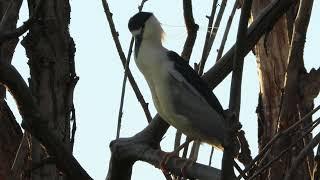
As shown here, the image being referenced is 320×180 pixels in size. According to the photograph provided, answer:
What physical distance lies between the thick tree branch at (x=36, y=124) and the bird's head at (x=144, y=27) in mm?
1346

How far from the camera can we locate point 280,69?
197 inches

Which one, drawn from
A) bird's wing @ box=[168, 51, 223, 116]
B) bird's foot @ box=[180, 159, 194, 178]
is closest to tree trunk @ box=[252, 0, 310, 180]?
bird's wing @ box=[168, 51, 223, 116]

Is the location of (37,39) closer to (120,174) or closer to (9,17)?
(9,17)

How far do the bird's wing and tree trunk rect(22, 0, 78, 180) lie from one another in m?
0.63

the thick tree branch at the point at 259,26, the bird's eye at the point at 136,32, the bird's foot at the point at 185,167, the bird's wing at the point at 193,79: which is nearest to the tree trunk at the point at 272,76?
the bird's wing at the point at 193,79

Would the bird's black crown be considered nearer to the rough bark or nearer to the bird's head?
the bird's head

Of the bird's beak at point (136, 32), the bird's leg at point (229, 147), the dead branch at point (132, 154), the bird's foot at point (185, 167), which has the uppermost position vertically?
the bird's beak at point (136, 32)

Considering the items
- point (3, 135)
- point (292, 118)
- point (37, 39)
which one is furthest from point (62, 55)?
point (292, 118)

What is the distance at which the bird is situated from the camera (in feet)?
12.8

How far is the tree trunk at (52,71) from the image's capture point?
3.30 m

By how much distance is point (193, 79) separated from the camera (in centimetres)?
385

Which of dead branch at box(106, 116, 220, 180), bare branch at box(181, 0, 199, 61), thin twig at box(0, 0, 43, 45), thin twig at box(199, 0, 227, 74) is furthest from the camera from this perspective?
thin twig at box(199, 0, 227, 74)

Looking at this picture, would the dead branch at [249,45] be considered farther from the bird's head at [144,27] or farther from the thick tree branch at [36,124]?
the bird's head at [144,27]

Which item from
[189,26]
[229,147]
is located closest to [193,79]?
[189,26]
